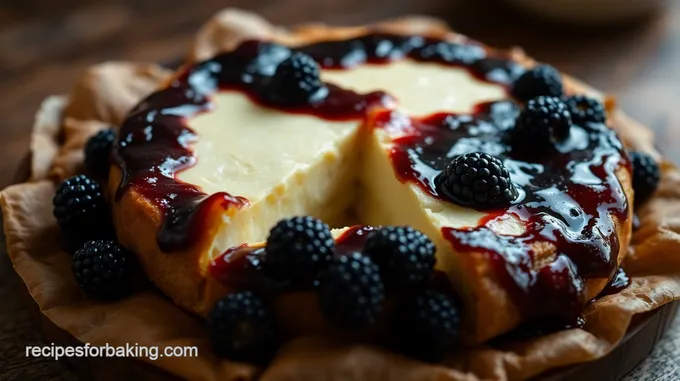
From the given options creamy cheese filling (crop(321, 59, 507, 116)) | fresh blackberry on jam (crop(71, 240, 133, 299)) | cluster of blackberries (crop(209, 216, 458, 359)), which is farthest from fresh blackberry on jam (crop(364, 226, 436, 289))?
creamy cheese filling (crop(321, 59, 507, 116))

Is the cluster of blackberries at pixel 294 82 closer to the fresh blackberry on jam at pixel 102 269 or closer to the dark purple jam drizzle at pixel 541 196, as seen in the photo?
the dark purple jam drizzle at pixel 541 196

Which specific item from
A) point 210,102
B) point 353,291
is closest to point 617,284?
point 353,291

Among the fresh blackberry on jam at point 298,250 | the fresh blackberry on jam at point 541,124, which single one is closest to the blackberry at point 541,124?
the fresh blackberry on jam at point 541,124

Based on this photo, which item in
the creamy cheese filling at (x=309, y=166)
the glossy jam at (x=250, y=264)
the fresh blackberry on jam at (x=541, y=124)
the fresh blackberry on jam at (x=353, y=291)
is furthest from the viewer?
the fresh blackberry on jam at (x=541, y=124)

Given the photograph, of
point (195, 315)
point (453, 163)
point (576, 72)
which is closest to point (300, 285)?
point (195, 315)

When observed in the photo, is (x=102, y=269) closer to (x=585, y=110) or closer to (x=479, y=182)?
(x=479, y=182)

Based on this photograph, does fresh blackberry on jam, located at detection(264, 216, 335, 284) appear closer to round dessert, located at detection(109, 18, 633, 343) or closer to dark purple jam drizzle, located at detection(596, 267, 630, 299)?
round dessert, located at detection(109, 18, 633, 343)
